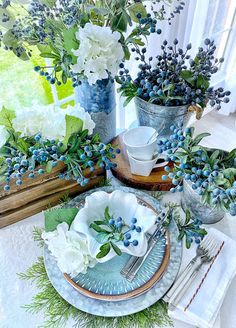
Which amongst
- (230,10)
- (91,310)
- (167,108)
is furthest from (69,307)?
(230,10)

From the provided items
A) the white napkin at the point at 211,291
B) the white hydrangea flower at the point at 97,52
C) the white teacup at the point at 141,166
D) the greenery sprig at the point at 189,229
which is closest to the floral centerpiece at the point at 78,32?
the white hydrangea flower at the point at 97,52

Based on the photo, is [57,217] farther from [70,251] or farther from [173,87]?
[173,87]

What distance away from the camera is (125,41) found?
575 mm

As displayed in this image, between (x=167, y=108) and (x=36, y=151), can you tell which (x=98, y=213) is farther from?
(x=167, y=108)

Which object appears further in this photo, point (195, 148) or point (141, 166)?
point (141, 166)

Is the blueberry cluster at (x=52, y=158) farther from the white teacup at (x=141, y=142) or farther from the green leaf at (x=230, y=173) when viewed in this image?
the green leaf at (x=230, y=173)

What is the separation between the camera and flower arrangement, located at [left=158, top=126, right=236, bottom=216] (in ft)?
1.61

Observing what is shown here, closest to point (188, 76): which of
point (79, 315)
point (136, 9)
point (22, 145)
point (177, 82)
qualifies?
point (177, 82)

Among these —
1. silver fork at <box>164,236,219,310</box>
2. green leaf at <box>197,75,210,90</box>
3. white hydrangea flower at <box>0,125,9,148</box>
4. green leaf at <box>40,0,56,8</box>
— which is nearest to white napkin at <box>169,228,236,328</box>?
silver fork at <box>164,236,219,310</box>

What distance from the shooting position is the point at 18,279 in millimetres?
569

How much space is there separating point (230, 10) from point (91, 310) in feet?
4.84

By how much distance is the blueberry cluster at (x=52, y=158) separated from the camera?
54 cm

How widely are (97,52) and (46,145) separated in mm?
199

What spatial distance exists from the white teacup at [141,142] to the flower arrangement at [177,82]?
8 cm
